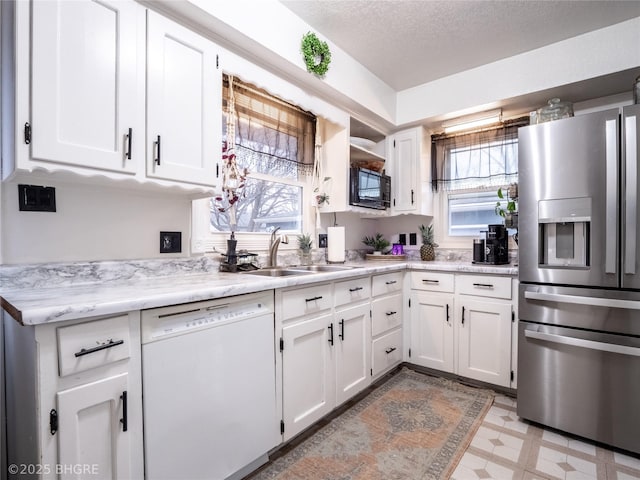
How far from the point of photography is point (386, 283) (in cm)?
245

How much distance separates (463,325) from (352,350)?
3.12 ft

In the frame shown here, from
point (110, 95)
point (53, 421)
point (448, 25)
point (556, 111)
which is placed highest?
point (448, 25)

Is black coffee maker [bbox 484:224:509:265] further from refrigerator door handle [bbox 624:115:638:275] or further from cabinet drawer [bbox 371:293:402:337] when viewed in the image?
refrigerator door handle [bbox 624:115:638:275]

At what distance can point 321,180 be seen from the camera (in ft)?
8.91

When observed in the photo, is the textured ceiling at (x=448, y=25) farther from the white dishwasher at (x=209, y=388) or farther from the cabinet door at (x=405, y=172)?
the white dishwasher at (x=209, y=388)

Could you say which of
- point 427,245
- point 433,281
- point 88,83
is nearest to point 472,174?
point 427,245

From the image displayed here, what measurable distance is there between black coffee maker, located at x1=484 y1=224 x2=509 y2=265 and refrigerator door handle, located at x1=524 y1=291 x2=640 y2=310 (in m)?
0.63

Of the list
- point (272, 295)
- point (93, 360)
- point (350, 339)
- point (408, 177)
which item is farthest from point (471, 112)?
point (93, 360)

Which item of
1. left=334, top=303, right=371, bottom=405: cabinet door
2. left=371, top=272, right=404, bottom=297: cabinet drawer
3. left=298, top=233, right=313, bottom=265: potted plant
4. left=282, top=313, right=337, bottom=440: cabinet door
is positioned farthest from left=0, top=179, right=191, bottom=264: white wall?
left=371, top=272, right=404, bottom=297: cabinet drawer

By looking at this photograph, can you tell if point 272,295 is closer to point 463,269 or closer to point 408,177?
point 463,269

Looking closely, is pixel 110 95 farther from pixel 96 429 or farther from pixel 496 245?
pixel 496 245

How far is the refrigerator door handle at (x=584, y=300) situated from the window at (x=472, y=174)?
1.00 m

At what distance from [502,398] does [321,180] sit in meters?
2.10

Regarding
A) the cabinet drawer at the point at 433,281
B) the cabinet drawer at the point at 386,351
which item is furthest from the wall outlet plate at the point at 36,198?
the cabinet drawer at the point at 433,281
